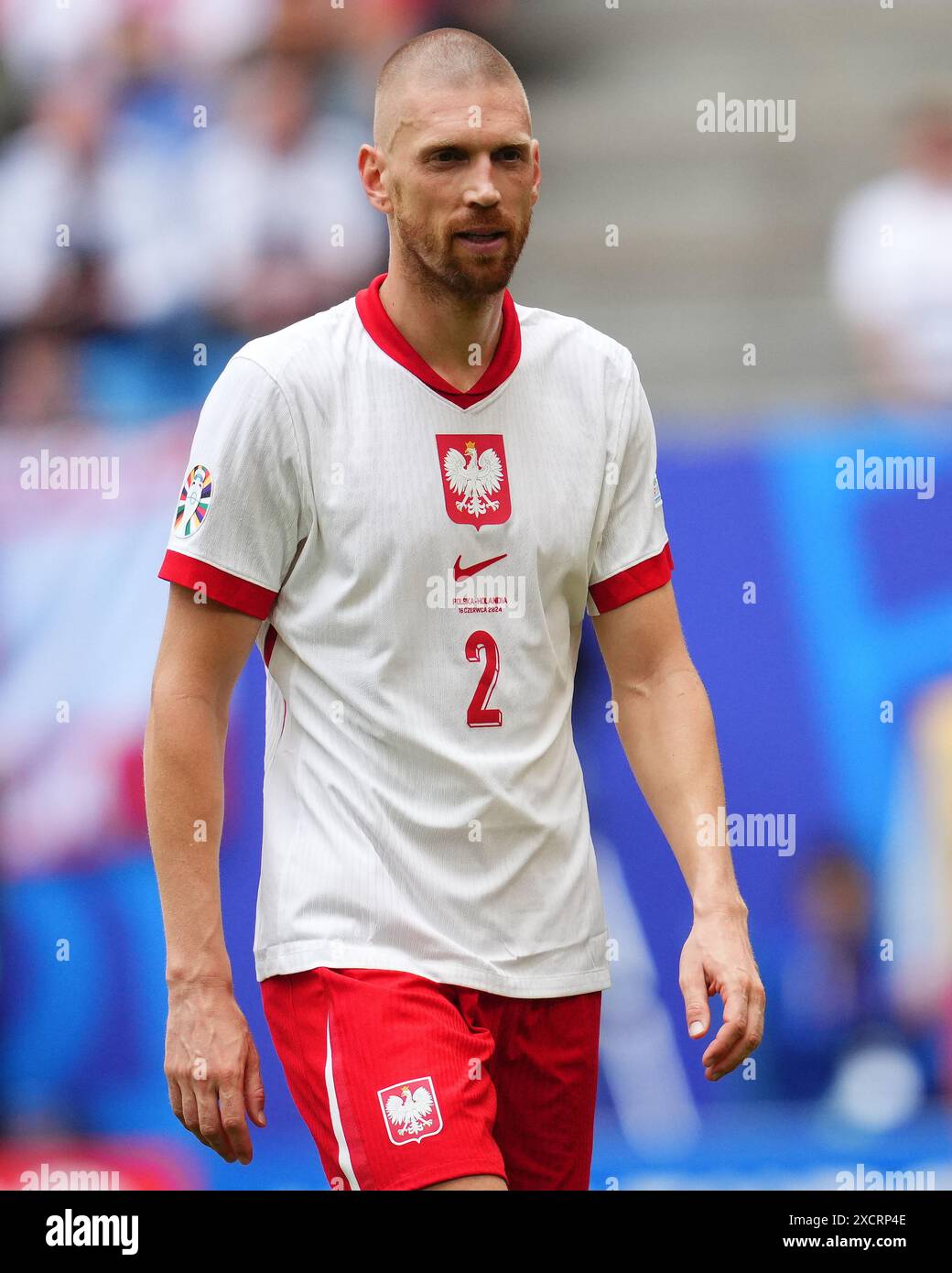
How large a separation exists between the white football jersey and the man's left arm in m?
0.15

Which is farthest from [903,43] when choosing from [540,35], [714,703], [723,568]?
[714,703]

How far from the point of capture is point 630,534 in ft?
8.59

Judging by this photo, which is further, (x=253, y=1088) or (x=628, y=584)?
(x=628, y=584)

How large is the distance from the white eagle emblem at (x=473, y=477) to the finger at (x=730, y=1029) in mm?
750

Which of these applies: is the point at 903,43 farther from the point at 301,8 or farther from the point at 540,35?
the point at 301,8

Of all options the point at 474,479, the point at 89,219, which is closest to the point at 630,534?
the point at 474,479

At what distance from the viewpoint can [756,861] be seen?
4.06 m

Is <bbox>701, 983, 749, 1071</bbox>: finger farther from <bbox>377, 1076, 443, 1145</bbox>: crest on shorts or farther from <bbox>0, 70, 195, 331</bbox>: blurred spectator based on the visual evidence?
<bbox>0, 70, 195, 331</bbox>: blurred spectator

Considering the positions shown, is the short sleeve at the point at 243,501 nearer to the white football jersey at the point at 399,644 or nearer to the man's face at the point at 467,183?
the white football jersey at the point at 399,644

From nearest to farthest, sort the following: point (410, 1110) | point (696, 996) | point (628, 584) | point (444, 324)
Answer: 1. point (410, 1110)
2. point (696, 996)
3. point (444, 324)
4. point (628, 584)

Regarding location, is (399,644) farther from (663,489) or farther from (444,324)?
(663,489)

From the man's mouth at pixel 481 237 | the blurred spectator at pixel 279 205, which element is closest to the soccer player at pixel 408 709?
the man's mouth at pixel 481 237

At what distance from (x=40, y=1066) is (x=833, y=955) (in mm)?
1920

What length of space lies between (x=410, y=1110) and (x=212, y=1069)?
279 millimetres
